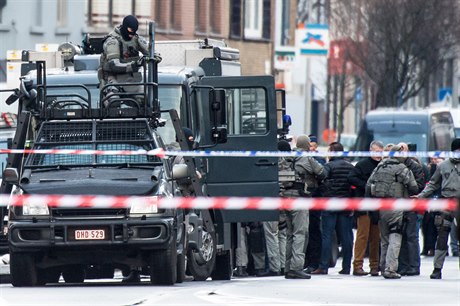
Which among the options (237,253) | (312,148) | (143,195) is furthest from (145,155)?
(312,148)

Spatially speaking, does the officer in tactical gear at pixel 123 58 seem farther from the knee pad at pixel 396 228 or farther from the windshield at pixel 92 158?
the knee pad at pixel 396 228

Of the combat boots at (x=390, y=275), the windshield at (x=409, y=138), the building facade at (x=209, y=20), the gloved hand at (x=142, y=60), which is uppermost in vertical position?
the building facade at (x=209, y=20)

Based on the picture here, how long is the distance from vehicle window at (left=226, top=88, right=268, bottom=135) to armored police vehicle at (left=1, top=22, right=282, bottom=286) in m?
0.01

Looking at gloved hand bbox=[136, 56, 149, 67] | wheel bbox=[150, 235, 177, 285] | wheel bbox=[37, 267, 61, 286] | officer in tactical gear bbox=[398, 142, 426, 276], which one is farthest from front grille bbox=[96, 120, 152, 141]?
officer in tactical gear bbox=[398, 142, 426, 276]

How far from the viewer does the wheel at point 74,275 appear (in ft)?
69.9

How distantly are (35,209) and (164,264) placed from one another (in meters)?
1.44

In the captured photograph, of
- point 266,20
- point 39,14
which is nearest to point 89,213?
point 39,14

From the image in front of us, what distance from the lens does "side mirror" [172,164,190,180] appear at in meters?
19.8

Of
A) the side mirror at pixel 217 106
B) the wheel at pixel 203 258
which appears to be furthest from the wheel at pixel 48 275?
the side mirror at pixel 217 106

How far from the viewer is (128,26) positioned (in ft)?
68.5

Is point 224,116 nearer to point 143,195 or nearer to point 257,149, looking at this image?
point 257,149

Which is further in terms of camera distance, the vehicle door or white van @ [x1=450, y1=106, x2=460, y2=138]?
white van @ [x1=450, y1=106, x2=460, y2=138]

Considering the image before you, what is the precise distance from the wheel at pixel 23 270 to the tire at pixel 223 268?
3.59m

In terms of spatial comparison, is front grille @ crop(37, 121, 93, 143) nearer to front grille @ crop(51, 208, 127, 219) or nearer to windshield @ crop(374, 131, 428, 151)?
front grille @ crop(51, 208, 127, 219)
